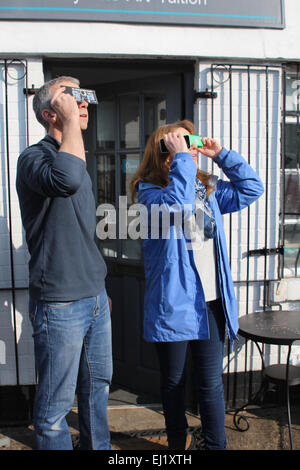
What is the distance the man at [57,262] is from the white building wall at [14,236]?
3.57ft

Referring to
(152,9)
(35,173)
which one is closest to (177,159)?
(35,173)

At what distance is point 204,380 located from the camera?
2.39 m

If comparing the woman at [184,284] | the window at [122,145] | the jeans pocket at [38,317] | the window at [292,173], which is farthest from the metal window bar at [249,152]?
the jeans pocket at [38,317]

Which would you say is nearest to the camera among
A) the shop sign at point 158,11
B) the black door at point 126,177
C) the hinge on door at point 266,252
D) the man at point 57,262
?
the man at point 57,262

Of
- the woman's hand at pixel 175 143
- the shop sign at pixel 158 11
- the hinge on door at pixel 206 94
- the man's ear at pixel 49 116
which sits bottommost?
the woman's hand at pixel 175 143

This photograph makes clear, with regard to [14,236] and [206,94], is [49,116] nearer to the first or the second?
[14,236]

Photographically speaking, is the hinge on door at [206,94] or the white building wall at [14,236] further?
the hinge on door at [206,94]

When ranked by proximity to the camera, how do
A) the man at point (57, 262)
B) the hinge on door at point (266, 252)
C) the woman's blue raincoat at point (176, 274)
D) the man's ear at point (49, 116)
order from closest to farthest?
1. the man at point (57, 262)
2. the man's ear at point (49, 116)
3. the woman's blue raincoat at point (176, 274)
4. the hinge on door at point (266, 252)

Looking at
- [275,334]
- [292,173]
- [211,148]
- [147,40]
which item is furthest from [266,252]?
[147,40]

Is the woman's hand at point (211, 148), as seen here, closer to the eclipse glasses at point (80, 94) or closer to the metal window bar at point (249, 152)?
the metal window bar at point (249, 152)

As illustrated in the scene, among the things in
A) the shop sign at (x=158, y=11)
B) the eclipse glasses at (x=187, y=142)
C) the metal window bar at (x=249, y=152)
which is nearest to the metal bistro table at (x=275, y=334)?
the metal window bar at (x=249, y=152)

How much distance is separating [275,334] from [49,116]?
1.79 m

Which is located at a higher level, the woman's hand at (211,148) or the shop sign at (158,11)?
the shop sign at (158,11)

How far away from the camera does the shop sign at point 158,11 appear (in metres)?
2.91
